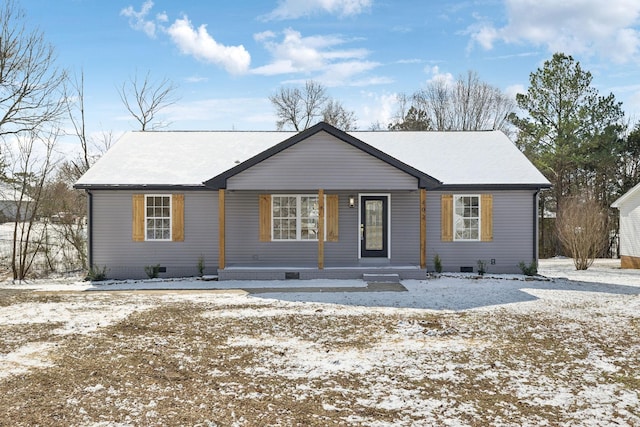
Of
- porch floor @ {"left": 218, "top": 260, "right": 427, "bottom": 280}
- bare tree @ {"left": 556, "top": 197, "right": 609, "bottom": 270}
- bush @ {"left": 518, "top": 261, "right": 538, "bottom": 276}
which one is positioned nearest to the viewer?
porch floor @ {"left": 218, "top": 260, "right": 427, "bottom": 280}

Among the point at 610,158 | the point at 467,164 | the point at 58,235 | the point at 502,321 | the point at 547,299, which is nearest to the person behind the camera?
the point at 502,321

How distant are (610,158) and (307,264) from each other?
19516 mm

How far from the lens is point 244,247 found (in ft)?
46.8

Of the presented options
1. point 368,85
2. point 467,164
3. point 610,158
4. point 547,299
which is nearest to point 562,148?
point 610,158

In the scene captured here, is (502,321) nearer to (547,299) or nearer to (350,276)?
(547,299)

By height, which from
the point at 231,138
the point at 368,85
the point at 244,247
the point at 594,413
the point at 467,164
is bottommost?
the point at 594,413

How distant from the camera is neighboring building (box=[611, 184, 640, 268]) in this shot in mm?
19594

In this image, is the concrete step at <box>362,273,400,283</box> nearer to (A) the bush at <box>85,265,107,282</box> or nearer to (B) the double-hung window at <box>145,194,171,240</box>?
(B) the double-hung window at <box>145,194,171,240</box>

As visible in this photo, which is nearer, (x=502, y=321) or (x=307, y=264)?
(x=502, y=321)

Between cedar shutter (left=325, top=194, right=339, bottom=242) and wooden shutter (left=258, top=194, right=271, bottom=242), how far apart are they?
1724 mm

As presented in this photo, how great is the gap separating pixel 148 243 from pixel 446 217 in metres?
8.87

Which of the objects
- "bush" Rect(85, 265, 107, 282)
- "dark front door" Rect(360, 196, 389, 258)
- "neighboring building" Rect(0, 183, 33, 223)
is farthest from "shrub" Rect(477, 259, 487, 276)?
"neighboring building" Rect(0, 183, 33, 223)

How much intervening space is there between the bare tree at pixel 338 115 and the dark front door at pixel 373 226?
876 inches

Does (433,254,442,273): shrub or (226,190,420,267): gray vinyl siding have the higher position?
(226,190,420,267): gray vinyl siding
